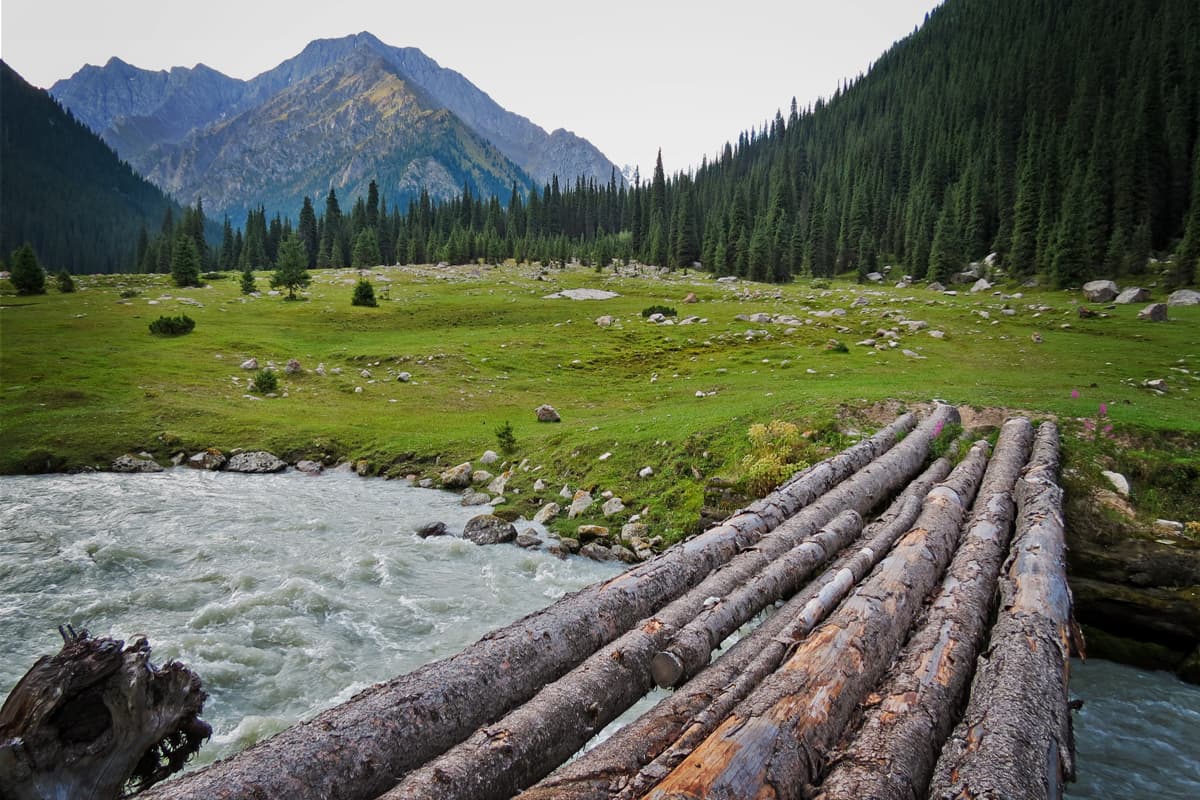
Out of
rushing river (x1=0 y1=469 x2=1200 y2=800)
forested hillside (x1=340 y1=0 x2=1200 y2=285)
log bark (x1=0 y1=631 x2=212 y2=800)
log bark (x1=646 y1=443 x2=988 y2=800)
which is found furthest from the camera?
forested hillside (x1=340 y1=0 x2=1200 y2=285)

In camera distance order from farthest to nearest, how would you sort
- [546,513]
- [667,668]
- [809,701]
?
[546,513] < [667,668] < [809,701]

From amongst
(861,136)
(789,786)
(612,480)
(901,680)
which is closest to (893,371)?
(612,480)

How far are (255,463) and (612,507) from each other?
17242mm

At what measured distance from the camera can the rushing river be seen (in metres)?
8.86

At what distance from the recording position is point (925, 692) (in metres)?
5.87

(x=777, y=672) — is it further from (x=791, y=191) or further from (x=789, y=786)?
(x=791, y=191)

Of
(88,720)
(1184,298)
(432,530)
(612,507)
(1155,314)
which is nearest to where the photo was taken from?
(88,720)

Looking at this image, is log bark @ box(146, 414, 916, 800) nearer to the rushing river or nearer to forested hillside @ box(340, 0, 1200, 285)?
the rushing river

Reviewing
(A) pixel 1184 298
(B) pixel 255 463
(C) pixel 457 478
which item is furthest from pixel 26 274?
(A) pixel 1184 298

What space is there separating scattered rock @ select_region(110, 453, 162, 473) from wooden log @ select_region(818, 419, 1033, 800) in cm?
2805

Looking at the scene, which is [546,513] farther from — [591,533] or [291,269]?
[291,269]

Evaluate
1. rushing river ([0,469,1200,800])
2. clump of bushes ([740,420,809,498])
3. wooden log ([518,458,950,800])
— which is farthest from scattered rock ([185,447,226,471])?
wooden log ([518,458,950,800])

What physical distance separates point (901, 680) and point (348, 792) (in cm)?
556

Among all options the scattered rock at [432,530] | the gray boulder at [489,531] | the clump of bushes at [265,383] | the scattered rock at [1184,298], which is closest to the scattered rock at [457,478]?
the scattered rock at [432,530]
